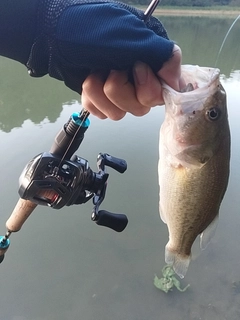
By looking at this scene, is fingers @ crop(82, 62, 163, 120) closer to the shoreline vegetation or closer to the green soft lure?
the green soft lure

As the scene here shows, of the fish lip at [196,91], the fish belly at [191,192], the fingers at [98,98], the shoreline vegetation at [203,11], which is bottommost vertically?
the shoreline vegetation at [203,11]

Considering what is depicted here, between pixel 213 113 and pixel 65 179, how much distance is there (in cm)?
62

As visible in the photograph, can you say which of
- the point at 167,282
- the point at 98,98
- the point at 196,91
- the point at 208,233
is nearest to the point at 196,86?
the point at 196,91

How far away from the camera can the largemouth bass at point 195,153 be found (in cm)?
105

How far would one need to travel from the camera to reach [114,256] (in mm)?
3697

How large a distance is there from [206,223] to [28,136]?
484 cm

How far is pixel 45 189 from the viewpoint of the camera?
4.46 ft

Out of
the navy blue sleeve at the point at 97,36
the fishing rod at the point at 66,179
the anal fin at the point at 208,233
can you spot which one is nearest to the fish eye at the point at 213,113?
the navy blue sleeve at the point at 97,36

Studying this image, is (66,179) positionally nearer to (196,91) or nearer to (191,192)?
(191,192)

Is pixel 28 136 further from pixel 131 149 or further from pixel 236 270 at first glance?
pixel 236 270

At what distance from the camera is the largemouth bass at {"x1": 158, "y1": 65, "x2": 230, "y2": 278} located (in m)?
1.05

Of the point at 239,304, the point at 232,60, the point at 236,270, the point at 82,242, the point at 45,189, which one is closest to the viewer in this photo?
the point at 45,189

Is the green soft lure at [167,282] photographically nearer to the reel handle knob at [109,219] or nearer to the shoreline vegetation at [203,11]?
the reel handle knob at [109,219]

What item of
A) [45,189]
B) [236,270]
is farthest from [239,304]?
[45,189]
